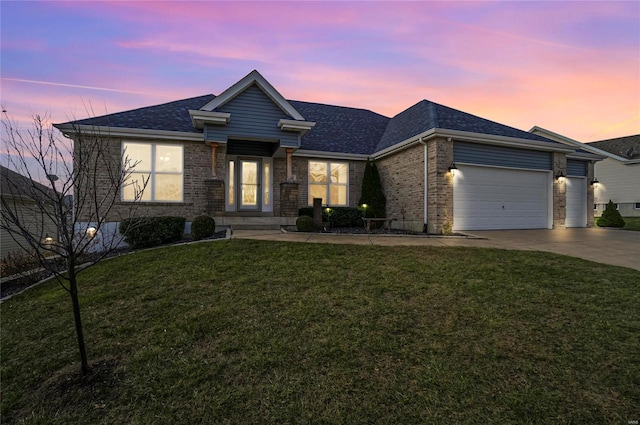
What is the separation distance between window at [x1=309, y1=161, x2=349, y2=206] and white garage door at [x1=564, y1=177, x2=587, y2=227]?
10919 mm

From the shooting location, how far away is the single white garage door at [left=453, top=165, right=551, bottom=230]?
1105 cm

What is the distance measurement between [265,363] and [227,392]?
1.50 ft

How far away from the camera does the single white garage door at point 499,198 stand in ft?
36.2

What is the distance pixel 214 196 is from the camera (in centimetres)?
1084

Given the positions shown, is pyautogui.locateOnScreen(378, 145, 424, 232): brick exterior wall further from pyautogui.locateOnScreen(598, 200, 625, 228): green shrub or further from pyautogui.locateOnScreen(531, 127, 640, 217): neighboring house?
pyautogui.locateOnScreen(531, 127, 640, 217): neighboring house

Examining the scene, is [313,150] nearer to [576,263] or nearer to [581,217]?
[576,263]

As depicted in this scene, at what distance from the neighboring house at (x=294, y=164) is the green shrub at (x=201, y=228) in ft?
4.70

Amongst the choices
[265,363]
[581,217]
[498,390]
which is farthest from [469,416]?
[581,217]

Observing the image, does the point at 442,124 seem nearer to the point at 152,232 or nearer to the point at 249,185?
the point at 249,185

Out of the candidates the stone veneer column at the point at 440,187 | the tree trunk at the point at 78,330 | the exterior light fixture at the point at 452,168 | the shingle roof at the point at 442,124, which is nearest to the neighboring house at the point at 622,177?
the shingle roof at the point at 442,124

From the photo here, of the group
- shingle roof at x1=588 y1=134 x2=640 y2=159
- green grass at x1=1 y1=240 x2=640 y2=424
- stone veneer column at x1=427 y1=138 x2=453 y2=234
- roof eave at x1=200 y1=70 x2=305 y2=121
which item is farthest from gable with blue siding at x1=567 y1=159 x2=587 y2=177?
roof eave at x1=200 y1=70 x2=305 y2=121

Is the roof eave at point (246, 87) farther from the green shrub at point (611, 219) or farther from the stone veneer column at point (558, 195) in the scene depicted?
the green shrub at point (611, 219)

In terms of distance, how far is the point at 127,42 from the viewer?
8.99m

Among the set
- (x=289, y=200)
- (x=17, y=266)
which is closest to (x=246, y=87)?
(x=289, y=200)
